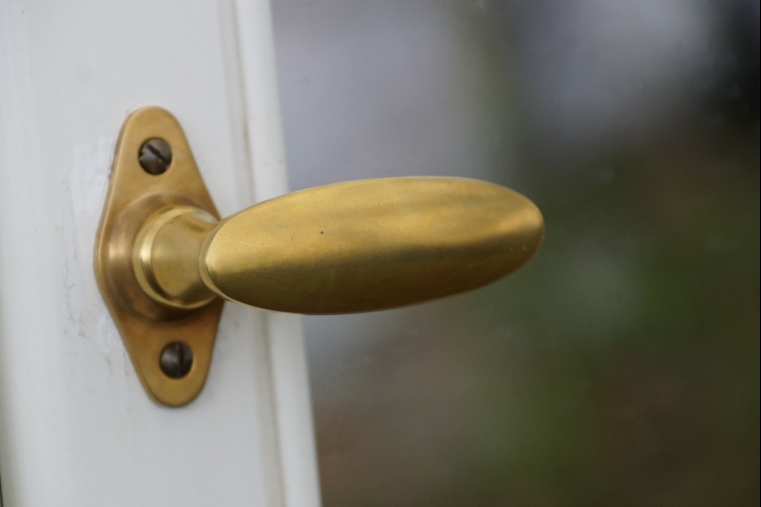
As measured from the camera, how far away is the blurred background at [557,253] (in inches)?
9.7

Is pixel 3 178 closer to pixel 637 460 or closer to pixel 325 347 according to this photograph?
pixel 325 347

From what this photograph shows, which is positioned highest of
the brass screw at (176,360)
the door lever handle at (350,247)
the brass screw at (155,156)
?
the brass screw at (155,156)

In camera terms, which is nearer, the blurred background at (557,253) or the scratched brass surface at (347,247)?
the scratched brass surface at (347,247)

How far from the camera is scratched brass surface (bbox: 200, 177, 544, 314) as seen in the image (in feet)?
0.42

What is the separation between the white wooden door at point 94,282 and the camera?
135 mm

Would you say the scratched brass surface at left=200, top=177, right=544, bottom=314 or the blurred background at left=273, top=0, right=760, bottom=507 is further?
the blurred background at left=273, top=0, right=760, bottom=507

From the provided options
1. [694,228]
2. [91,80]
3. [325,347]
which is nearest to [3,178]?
[91,80]

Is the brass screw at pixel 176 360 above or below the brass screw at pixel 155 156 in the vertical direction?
below

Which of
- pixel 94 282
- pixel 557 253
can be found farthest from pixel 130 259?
pixel 557 253

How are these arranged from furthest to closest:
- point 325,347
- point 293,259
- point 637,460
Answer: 1. point 637,460
2. point 325,347
3. point 293,259

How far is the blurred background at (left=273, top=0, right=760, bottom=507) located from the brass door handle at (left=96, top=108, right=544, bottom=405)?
0.08 metres

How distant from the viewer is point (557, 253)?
0.32 meters

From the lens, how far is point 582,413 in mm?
324

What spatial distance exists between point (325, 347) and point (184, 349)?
83 millimetres
